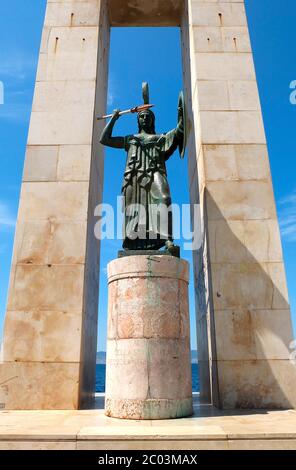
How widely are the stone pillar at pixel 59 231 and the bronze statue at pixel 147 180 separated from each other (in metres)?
1.41

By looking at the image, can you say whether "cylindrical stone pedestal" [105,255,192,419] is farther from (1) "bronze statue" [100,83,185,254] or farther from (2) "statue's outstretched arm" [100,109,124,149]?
(2) "statue's outstretched arm" [100,109,124,149]

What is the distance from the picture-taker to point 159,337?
656 centimetres

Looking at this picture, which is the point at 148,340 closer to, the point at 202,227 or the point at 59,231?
the point at 59,231

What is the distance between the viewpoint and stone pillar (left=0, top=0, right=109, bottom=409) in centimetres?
802

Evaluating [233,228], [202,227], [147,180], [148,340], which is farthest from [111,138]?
[148,340]

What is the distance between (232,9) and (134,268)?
393 inches

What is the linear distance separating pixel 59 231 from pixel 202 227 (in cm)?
383

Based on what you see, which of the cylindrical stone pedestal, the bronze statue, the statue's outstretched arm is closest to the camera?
the cylindrical stone pedestal

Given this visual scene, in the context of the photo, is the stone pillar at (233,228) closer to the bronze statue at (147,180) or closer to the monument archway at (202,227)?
the monument archway at (202,227)

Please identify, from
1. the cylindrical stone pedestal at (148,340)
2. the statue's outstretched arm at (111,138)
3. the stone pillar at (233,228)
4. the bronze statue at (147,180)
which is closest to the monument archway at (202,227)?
the stone pillar at (233,228)

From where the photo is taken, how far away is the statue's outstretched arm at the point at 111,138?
869 centimetres

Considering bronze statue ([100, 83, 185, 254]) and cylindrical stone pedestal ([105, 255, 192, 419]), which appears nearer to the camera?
cylindrical stone pedestal ([105, 255, 192, 419])

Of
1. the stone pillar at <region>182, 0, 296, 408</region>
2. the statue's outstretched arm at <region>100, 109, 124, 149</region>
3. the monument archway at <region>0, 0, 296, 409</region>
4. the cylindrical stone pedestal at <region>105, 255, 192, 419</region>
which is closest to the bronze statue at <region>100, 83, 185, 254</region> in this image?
the statue's outstretched arm at <region>100, 109, 124, 149</region>

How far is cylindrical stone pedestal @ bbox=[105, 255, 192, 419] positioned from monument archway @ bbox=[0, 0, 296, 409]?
1604 millimetres
